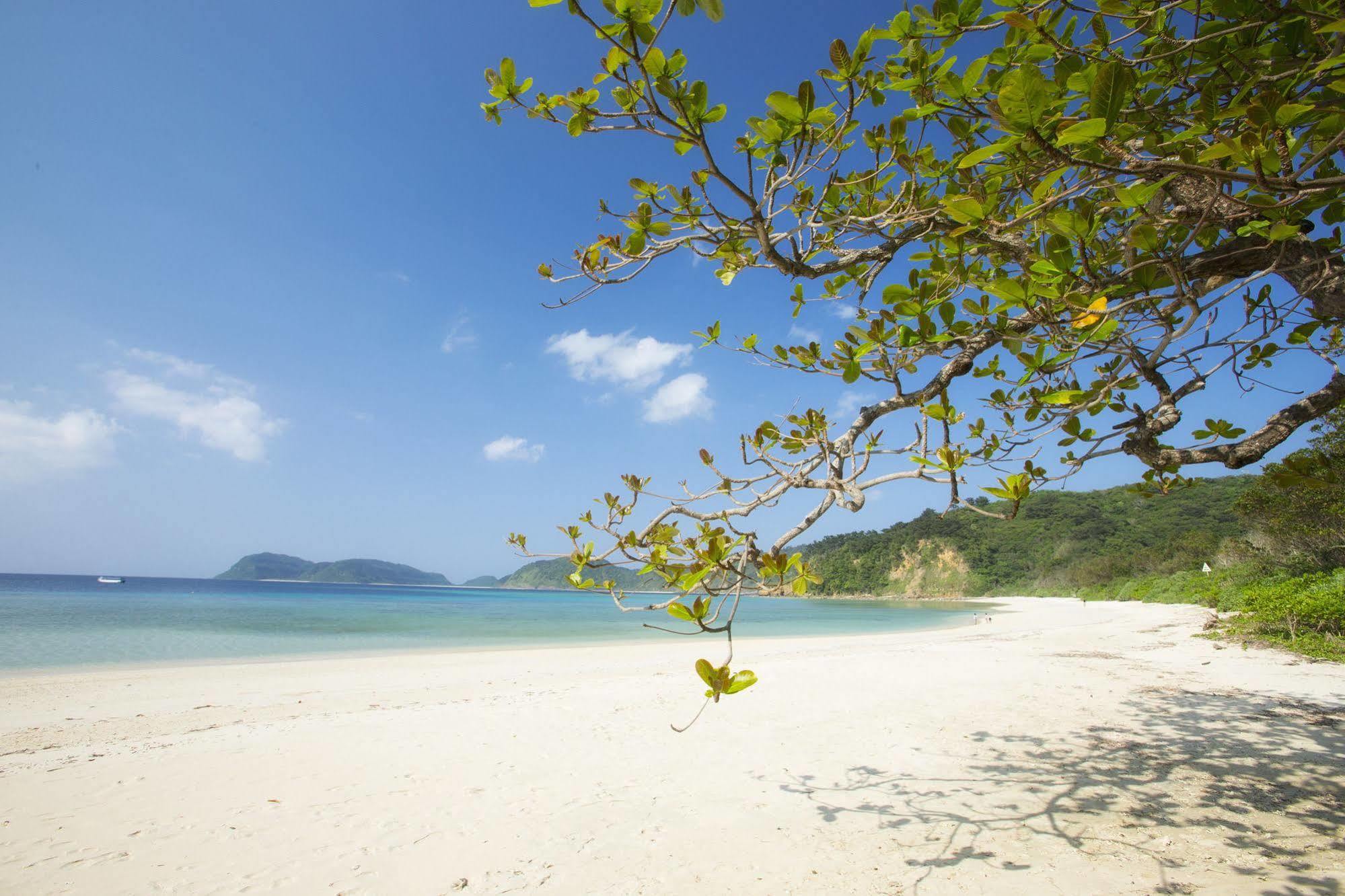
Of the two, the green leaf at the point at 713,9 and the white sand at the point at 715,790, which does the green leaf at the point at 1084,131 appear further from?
the white sand at the point at 715,790

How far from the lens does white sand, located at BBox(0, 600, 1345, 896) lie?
2658 millimetres

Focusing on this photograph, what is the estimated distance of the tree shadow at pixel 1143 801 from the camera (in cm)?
255

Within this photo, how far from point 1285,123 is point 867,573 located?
6712cm

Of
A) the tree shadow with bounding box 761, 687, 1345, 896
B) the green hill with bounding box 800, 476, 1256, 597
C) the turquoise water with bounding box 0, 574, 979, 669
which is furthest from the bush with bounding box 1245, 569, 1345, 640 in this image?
the green hill with bounding box 800, 476, 1256, 597

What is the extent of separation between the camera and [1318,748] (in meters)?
3.93

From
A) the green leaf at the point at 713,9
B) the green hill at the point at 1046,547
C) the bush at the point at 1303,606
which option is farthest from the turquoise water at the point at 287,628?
the green leaf at the point at 713,9

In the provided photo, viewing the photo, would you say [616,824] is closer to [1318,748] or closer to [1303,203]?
[1303,203]

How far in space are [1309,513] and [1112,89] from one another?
15690 mm

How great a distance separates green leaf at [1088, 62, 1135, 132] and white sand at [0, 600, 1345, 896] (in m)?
2.80

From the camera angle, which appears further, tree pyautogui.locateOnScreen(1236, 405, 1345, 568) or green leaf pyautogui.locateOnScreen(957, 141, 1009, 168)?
tree pyautogui.locateOnScreen(1236, 405, 1345, 568)

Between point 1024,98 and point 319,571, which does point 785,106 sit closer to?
point 1024,98

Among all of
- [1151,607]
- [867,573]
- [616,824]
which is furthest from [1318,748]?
[867,573]

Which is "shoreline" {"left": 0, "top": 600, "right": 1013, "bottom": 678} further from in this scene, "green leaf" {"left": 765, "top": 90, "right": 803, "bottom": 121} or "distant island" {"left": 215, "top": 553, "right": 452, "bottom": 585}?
"distant island" {"left": 215, "top": 553, "right": 452, "bottom": 585}

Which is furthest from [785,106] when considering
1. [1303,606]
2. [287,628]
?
[287,628]
